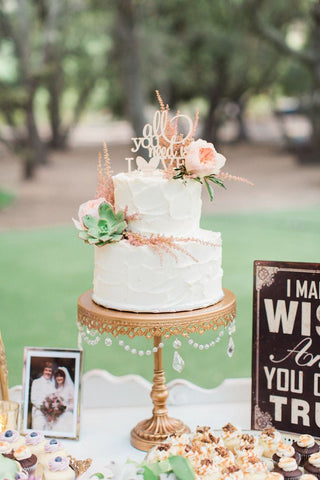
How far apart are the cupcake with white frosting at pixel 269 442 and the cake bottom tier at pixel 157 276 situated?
46cm

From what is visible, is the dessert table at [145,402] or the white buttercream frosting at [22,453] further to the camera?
the dessert table at [145,402]

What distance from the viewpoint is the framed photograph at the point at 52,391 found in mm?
2270

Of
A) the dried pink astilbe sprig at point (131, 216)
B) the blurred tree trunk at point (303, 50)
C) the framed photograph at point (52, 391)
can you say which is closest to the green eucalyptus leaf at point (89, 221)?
the dried pink astilbe sprig at point (131, 216)

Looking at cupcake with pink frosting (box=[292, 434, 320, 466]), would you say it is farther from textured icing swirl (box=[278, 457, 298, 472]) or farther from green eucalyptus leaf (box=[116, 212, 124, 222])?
green eucalyptus leaf (box=[116, 212, 124, 222])

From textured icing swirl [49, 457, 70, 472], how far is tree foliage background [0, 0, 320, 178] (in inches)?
444

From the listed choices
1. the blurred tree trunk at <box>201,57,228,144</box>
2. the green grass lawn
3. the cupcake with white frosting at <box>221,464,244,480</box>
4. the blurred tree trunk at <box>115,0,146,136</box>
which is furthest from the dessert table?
the blurred tree trunk at <box>201,57,228,144</box>

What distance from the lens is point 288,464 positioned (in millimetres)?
1871

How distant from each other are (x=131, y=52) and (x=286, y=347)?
11505mm

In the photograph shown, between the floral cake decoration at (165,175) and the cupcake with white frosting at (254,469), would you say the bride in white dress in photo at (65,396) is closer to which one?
the floral cake decoration at (165,175)

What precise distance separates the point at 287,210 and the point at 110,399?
11.4m

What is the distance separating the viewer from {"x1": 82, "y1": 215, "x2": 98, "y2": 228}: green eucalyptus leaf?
2.12m

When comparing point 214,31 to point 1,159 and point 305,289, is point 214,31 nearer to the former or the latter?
point 1,159

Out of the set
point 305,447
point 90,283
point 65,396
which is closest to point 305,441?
point 305,447

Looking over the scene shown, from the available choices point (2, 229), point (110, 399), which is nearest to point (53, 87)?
point (2, 229)
